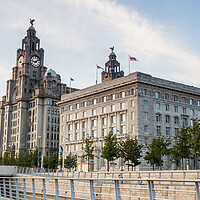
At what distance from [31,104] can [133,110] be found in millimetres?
59946

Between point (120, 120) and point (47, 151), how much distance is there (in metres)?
46.9

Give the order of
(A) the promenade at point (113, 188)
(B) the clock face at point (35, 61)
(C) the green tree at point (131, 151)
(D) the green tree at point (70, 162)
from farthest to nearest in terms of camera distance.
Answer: (B) the clock face at point (35, 61)
(D) the green tree at point (70, 162)
(C) the green tree at point (131, 151)
(A) the promenade at point (113, 188)

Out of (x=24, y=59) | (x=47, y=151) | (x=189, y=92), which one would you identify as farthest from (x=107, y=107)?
(x=24, y=59)

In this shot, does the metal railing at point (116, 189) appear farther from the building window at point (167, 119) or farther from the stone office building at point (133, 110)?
the building window at point (167, 119)

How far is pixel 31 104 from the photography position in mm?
124062

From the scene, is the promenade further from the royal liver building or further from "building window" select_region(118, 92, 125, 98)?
the royal liver building

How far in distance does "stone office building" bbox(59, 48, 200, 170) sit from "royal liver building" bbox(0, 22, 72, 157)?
28504 mm

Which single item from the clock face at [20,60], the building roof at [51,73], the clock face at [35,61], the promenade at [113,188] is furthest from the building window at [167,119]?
the clock face at [20,60]

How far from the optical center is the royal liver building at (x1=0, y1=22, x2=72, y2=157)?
11856 cm

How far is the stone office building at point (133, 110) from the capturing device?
74250 mm

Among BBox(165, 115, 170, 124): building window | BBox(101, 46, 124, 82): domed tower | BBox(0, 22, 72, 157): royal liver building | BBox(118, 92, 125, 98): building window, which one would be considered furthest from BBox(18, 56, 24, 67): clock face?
BBox(165, 115, 170, 124): building window

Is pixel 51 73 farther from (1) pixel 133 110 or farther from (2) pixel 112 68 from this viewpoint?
(1) pixel 133 110

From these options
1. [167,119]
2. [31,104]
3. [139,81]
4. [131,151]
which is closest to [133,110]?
[139,81]

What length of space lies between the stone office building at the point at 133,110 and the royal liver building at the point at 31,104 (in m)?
28.5
